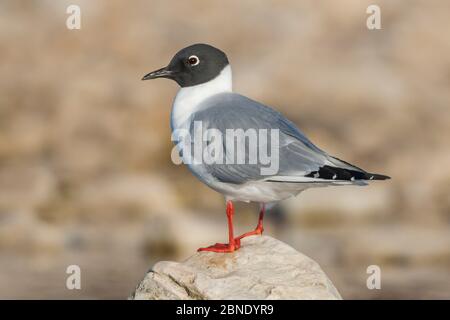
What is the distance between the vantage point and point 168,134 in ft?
57.8

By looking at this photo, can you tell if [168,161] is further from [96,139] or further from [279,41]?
[279,41]

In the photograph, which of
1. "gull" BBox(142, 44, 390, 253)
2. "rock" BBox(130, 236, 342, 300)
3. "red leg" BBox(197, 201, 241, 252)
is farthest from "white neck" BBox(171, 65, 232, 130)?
"rock" BBox(130, 236, 342, 300)

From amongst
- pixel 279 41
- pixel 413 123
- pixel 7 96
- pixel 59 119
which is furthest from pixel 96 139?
pixel 413 123

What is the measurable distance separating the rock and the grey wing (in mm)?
580

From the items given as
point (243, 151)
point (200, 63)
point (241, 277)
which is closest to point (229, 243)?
point (241, 277)

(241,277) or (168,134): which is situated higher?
(168,134)

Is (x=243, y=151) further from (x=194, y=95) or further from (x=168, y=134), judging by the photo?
(x=168, y=134)

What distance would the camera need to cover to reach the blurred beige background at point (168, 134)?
13.2 meters

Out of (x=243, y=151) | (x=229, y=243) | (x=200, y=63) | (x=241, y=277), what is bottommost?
(x=241, y=277)

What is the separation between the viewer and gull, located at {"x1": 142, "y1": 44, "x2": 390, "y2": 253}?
765cm

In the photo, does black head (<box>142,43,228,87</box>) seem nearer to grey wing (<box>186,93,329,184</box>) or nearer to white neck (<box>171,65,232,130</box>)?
white neck (<box>171,65,232,130</box>)

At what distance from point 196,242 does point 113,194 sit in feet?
8.69

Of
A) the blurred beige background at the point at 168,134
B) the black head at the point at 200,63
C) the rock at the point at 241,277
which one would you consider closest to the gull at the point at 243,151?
the black head at the point at 200,63

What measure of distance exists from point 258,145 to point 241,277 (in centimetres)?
102
